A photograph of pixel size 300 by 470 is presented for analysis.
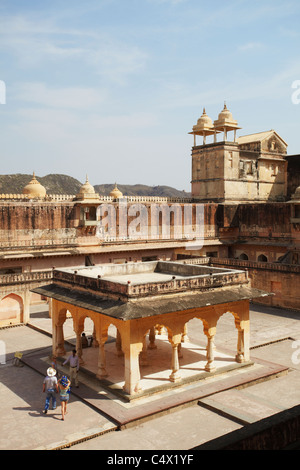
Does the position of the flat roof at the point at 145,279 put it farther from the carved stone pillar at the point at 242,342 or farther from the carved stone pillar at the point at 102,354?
the carved stone pillar at the point at 242,342

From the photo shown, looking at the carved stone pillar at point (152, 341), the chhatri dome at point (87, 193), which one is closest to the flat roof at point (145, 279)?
the carved stone pillar at point (152, 341)

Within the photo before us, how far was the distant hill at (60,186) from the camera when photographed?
7534 cm

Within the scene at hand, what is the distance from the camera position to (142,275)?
14.8m

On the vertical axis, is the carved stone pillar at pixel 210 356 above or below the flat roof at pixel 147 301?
below

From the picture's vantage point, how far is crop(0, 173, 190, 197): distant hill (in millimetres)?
75338

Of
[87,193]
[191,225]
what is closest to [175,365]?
[87,193]

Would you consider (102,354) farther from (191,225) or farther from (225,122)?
(225,122)

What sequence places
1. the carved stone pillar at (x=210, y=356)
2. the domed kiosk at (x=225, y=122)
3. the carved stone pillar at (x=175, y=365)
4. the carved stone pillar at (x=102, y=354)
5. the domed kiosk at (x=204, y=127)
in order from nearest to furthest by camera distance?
1. the carved stone pillar at (x=175, y=365)
2. the carved stone pillar at (x=102, y=354)
3. the carved stone pillar at (x=210, y=356)
4. the domed kiosk at (x=225, y=122)
5. the domed kiosk at (x=204, y=127)

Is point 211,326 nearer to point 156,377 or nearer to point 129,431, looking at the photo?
point 156,377

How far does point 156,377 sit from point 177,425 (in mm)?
2266

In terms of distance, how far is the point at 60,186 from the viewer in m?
92.9

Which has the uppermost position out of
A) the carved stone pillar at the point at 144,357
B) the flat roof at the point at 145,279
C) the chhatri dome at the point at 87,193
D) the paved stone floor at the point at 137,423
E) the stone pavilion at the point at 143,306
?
the chhatri dome at the point at 87,193

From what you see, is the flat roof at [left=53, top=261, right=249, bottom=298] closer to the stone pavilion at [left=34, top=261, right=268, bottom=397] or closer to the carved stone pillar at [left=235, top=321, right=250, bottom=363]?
the stone pavilion at [left=34, top=261, right=268, bottom=397]
